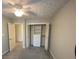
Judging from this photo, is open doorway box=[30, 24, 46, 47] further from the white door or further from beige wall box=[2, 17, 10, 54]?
beige wall box=[2, 17, 10, 54]

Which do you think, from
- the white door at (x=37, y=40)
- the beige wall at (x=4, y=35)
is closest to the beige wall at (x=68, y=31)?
the beige wall at (x=4, y=35)

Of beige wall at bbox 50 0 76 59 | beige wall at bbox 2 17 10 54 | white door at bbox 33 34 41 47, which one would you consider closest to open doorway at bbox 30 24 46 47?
white door at bbox 33 34 41 47

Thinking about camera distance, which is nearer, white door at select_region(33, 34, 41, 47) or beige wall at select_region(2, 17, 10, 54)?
beige wall at select_region(2, 17, 10, 54)

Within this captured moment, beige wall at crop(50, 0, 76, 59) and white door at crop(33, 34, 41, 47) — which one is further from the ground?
beige wall at crop(50, 0, 76, 59)

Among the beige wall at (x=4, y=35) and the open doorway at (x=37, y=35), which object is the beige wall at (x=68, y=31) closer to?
the beige wall at (x=4, y=35)

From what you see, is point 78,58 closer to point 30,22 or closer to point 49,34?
point 49,34

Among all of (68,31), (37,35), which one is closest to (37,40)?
(37,35)

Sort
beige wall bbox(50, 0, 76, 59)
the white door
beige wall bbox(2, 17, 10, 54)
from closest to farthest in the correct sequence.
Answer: beige wall bbox(50, 0, 76, 59) < beige wall bbox(2, 17, 10, 54) < the white door

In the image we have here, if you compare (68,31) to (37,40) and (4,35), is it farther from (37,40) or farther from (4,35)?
(37,40)

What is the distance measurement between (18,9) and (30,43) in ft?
20.6

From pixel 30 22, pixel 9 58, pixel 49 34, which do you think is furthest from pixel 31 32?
pixel 9 58

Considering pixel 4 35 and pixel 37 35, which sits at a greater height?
pixel 4 35

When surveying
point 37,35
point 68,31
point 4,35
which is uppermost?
point 68,31

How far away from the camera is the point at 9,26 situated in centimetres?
732
